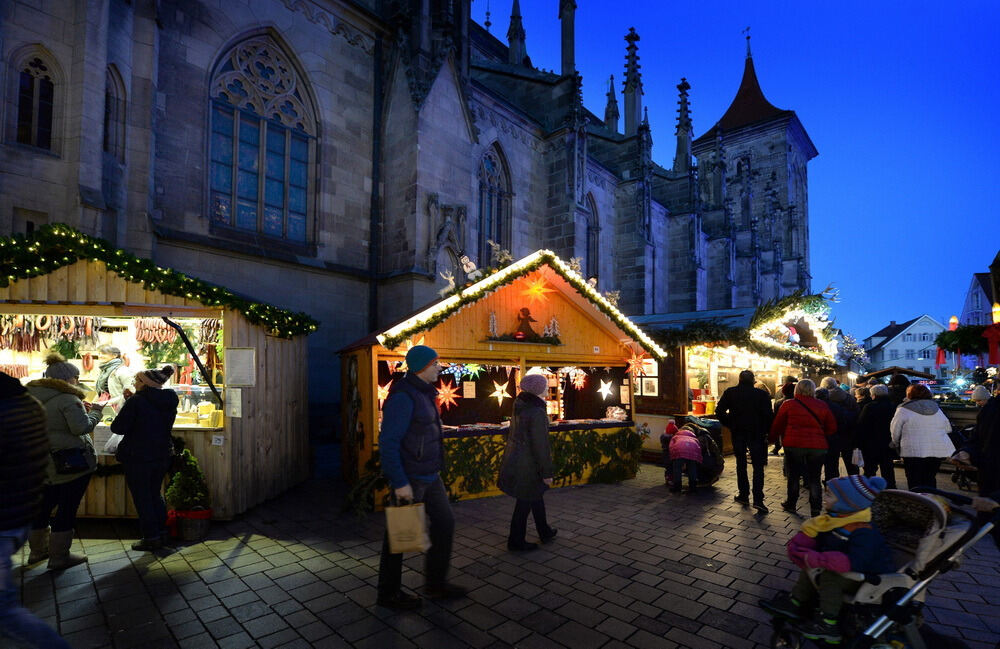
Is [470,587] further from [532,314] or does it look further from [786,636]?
[532,314]

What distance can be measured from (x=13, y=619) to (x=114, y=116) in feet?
27.9

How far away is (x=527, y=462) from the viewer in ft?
16.3

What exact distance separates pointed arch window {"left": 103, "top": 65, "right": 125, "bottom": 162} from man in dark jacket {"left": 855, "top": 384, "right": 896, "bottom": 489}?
1183 cm

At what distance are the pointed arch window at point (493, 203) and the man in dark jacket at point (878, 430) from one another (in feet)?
34.1

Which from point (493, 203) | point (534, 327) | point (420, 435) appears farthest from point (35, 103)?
point (493, 203)

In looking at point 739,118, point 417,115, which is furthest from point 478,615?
point 739,118

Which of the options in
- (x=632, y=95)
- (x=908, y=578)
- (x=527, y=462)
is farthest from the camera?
(x=632, y=95)

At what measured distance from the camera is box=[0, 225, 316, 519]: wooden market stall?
546cm

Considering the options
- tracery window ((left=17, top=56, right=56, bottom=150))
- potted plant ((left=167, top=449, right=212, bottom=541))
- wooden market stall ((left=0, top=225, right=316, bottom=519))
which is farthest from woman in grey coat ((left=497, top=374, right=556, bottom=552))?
tracery window ((left=17, top=56, right=56, bottom=150))

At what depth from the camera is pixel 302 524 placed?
18.6ft

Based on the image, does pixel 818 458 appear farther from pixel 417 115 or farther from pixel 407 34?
pixel 407 34

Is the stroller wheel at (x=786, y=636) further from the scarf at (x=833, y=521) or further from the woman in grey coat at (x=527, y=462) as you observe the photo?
the woman in grey coat at (x=527, y=462)

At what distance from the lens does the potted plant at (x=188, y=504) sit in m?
5.18

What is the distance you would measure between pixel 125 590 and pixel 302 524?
189 centimetres
